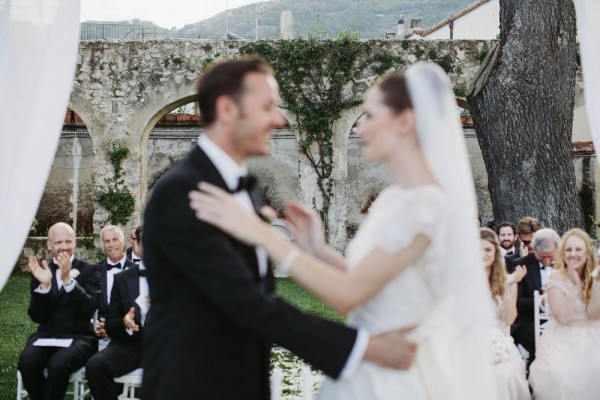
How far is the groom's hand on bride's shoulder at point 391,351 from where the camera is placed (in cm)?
220

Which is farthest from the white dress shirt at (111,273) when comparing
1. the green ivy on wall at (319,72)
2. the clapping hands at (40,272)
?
the green ivy on wall at (319,72)

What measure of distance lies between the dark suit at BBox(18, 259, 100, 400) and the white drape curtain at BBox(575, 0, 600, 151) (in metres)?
3.77

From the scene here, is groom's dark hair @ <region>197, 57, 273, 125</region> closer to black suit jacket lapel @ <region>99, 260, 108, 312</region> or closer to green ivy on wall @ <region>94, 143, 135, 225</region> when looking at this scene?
black suit jacket lapel @ <region>99, 260, 108, 312</region>

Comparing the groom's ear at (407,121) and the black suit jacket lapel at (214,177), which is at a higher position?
the groom's ear at (407,121)

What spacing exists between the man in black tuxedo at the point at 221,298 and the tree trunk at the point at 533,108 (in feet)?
23.5

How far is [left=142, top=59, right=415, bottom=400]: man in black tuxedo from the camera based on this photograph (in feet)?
6.77

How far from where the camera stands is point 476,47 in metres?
14.4

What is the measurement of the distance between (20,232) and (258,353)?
170cm

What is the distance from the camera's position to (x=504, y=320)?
218 inches

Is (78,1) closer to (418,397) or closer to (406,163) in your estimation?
(406,163)

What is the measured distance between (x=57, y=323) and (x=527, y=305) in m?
3.87

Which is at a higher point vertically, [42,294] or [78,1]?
[78,1]

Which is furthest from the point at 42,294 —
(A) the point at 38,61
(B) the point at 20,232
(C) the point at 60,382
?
(A) the point at 38,61

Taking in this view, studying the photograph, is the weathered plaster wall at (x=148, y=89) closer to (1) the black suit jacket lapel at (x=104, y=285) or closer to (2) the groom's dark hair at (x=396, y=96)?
(1) the black suit jacket lapel at (x=104, y=285)
